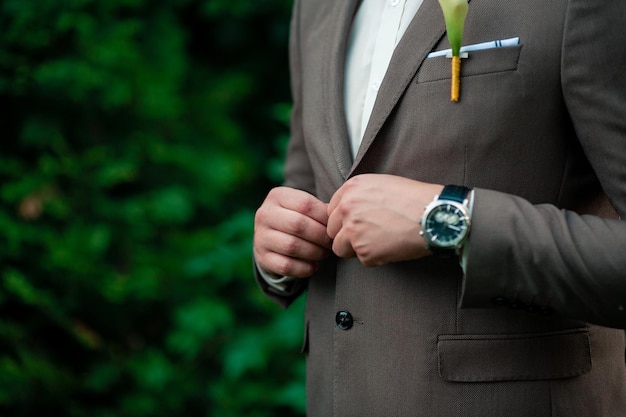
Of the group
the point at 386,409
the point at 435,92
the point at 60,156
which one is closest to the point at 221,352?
the point at 60,156

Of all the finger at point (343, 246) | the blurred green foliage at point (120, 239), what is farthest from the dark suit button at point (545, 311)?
the blurred green foliage at point (120, 239)

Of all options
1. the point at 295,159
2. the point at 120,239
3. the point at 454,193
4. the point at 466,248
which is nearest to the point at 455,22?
the point at 454,193

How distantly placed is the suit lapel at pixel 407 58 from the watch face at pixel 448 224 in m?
0.26

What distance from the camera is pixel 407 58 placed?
1.40m

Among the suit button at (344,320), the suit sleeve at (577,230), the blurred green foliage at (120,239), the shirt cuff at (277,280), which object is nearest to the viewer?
the suit sleeve at (577,230)

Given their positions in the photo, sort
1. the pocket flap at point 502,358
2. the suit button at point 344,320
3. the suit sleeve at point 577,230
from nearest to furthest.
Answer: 1. the suit sleeve at point 577,230
2. the pocket flap at point 502,358
3. the suit button at point 344,320

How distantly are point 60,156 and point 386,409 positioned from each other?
8.06 feet

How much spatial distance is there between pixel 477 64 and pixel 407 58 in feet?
0.50

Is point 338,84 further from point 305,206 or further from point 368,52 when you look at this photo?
point 305,206

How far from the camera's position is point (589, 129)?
49.4 inches

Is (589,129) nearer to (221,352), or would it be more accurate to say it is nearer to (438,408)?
(438,408)

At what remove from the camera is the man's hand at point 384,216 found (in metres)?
1.29

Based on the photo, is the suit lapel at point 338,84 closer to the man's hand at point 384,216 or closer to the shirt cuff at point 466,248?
the man's hand at point 384,216

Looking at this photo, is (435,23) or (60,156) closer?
(435,23)
